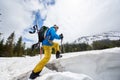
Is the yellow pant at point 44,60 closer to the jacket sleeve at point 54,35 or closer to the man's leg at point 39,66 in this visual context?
the man's leg at point 39,66

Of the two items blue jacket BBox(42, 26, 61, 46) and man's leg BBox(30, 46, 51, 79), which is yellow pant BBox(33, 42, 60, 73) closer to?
man's leg BBox(30, 46, 51, 79)

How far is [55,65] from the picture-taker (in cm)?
820

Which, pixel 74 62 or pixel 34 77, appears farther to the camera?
pixel 74 62

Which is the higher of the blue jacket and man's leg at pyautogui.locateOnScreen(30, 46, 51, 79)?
the blue jacket

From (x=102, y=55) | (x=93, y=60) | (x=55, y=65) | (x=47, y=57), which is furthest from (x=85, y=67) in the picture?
(x=47, y=57)

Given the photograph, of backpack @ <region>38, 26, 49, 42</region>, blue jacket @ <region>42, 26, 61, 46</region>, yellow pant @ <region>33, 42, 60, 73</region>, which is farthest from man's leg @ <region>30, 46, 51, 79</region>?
backpack @ <region>38, 26, 49, 42</region>

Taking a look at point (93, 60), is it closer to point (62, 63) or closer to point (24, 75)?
point (62, 63)

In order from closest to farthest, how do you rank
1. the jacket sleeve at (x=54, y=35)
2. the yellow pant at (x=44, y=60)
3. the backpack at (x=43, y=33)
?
the yellow pant at (x=44, y=60), the jacket sleeve at (x=54, y=35), the backpack at (x=43, y=33)

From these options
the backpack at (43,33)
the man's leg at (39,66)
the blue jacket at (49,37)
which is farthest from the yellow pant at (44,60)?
the backpack at (43,33)

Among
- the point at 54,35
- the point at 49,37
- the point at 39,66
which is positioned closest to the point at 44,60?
the point at 39,66

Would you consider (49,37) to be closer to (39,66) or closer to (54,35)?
(54,35)

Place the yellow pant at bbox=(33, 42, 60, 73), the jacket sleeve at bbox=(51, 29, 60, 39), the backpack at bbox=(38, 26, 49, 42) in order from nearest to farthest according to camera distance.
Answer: the yellow pant at bbox=(33, 42, 60, 73), the jacket sleeve at bbox=(51, 29, 60, 39), the backpack at bbox=(38, 26, 49, 42)

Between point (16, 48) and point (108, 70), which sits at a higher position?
point (16, 48)

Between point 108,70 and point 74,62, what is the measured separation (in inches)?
63.7
